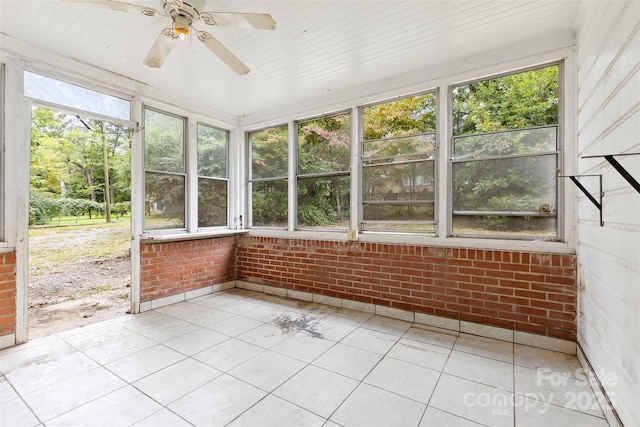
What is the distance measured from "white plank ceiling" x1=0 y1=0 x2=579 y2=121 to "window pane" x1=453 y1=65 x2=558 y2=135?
1.04 feet

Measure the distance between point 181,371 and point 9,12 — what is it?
10.2 feet

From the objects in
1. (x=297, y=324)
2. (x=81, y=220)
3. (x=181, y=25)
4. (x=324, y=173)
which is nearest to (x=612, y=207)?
(x=297, y=324)

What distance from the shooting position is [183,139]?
4047 mm

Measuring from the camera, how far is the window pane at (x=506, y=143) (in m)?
2.58

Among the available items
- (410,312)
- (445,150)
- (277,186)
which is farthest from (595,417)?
(277,186)

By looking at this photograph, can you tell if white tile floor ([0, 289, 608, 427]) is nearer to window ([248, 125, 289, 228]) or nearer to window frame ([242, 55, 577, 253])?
window frame ([242, 55, 577, 253])

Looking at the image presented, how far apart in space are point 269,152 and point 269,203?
84 centimetres

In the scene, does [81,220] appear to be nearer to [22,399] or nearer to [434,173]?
[22,399]

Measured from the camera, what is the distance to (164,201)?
378 cm

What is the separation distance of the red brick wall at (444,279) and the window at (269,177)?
492 mm

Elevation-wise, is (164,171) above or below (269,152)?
below

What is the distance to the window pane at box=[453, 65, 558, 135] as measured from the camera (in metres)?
2.61

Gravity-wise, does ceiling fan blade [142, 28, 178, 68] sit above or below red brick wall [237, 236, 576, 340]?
above

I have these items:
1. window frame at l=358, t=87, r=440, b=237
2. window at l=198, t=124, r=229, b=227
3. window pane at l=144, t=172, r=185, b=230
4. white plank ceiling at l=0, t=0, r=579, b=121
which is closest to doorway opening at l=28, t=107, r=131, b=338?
window pane at l=144, t=172, r=185, b=230
